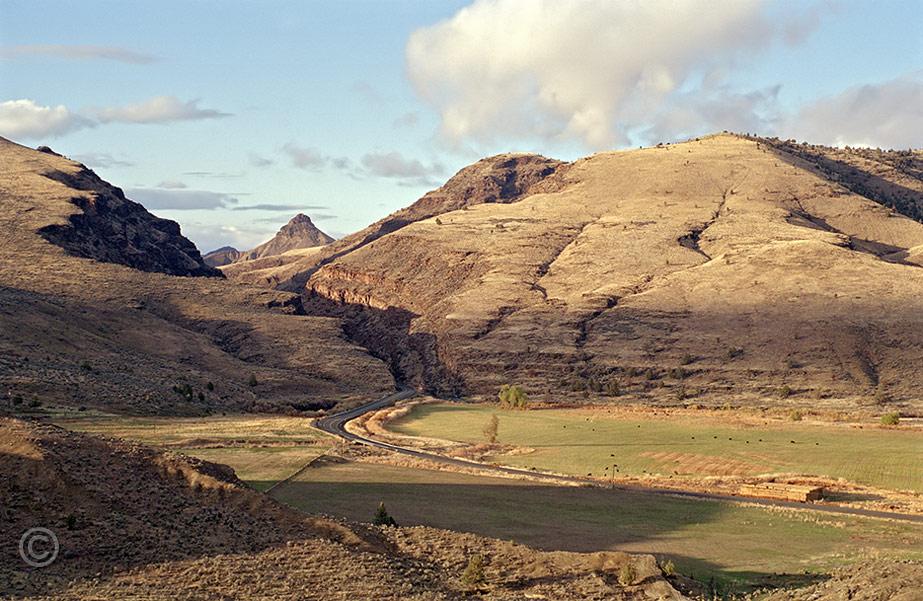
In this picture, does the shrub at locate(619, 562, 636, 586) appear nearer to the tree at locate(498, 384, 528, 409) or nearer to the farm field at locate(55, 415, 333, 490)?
the farm field at locate(55, 415, 333, 490)

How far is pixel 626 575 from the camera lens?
40594mm

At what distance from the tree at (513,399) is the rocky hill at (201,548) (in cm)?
9477

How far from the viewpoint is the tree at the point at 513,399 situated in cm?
14075

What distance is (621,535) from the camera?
186 feet

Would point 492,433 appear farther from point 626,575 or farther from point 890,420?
point 626,575

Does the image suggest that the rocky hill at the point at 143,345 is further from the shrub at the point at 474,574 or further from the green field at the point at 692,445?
the shrub at the point at 474,574

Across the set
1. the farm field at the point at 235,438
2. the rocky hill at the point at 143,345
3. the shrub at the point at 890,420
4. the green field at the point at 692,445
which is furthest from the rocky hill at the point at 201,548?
the shrub at the point at 890,420

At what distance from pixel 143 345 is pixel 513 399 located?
60.7m

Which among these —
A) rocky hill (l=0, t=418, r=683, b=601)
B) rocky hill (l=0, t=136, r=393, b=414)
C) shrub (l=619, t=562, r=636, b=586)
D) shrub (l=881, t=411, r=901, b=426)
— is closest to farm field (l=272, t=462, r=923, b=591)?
shrub (l=619, t=562, r=636, b=586)

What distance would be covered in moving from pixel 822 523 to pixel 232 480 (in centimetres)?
3646

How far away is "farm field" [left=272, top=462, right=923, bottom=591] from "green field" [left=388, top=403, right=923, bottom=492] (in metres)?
15.2

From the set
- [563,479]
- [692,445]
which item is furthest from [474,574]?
[692,445]

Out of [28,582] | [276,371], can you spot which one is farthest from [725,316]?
[28,582]

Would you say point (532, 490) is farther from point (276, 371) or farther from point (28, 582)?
point (276, 371)
